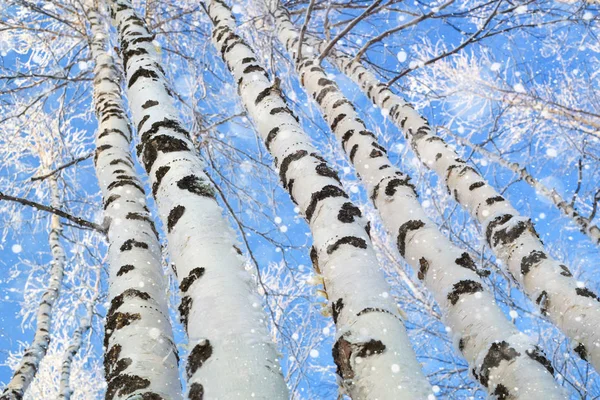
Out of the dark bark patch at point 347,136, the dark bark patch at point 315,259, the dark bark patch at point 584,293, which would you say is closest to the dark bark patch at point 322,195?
the dark bark patch at point 315,259

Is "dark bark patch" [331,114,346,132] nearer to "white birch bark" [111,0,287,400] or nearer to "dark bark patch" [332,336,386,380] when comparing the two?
"white birch bark" [111,0,287,400]

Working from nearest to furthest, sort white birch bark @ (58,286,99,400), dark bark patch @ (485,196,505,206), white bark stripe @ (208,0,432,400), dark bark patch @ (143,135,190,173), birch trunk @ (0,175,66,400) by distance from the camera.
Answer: white bark stripe @ (208,0,432,400) < dark bark patch @ (143,135,190,173) < dark bark patch @ (485,196,505,206) < birch trunk @ (0,175,66,400) < white birch bark @ (58,286,99,400)

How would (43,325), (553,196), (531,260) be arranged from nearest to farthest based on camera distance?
(531,260)
(43,325)
(553,196)

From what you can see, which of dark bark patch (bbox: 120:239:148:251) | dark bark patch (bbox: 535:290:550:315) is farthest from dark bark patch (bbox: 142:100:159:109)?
dark bark patch (bbox: 535:290:550:315)

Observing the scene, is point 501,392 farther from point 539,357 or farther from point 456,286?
point 456,286

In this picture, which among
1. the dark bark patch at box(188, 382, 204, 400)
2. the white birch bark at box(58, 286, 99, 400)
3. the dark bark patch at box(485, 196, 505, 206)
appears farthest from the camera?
the white birch bark at box(58, 286, 99, 400)

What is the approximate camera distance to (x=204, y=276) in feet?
4.75

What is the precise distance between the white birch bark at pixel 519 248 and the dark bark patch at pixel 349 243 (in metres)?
1.33

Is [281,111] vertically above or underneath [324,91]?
underneath

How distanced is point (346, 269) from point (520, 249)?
153cm

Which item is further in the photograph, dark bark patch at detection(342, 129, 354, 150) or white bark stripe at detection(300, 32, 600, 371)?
dark bark patch at detection(342, 129, 354, 150)

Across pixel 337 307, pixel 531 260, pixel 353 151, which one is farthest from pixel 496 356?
pixel 353 151

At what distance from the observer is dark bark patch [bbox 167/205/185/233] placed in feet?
5.56

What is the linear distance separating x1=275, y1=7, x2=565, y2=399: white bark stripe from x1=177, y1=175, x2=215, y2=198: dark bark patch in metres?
1.07
